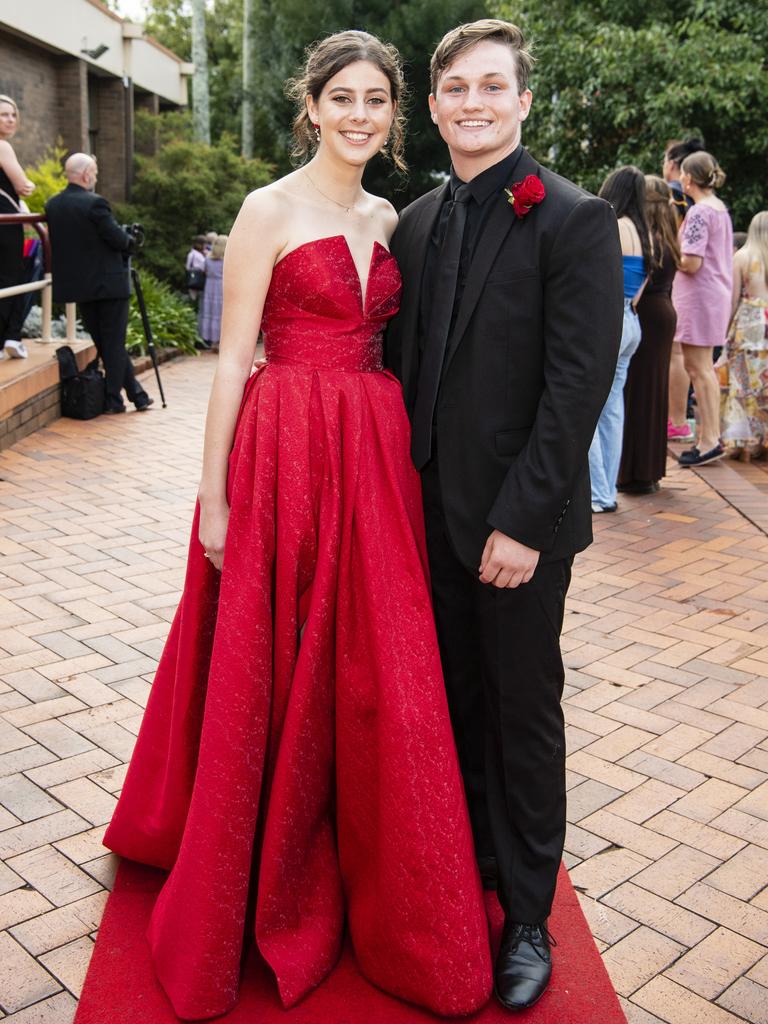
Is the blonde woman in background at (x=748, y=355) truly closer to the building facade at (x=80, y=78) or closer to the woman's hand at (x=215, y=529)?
the woman's hand at (x=215, y=529)

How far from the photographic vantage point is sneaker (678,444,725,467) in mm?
8227

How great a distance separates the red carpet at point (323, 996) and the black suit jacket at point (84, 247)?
695cm

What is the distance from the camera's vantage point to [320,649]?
2.49 m

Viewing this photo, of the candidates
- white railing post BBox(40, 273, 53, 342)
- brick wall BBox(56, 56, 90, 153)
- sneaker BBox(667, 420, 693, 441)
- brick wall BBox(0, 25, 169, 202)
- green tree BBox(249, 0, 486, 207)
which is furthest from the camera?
green tree BBox(249, 0, 486, 207)

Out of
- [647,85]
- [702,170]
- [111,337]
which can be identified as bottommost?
[111,337]

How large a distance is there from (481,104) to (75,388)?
7.07 m

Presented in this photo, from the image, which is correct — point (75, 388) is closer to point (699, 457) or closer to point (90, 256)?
point (90, 256)

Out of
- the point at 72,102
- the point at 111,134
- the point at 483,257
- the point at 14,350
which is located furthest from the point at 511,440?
the point at 111,134

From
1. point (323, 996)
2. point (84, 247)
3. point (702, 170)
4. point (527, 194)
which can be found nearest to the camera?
point (527, 194)

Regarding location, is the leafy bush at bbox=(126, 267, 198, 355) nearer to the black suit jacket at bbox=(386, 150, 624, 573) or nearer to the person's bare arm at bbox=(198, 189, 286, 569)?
the person's bare arm at bbox=(198, 189, 286, 569)

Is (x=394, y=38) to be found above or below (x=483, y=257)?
above

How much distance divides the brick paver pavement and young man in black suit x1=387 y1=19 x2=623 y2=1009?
0.46 metres

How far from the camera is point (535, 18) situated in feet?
50.6

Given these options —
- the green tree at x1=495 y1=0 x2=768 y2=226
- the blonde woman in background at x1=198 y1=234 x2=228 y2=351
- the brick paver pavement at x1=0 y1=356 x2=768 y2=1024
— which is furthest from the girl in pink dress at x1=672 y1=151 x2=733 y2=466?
the blonde woman in background at x1=198 y1=234 x2=228 y2=351
